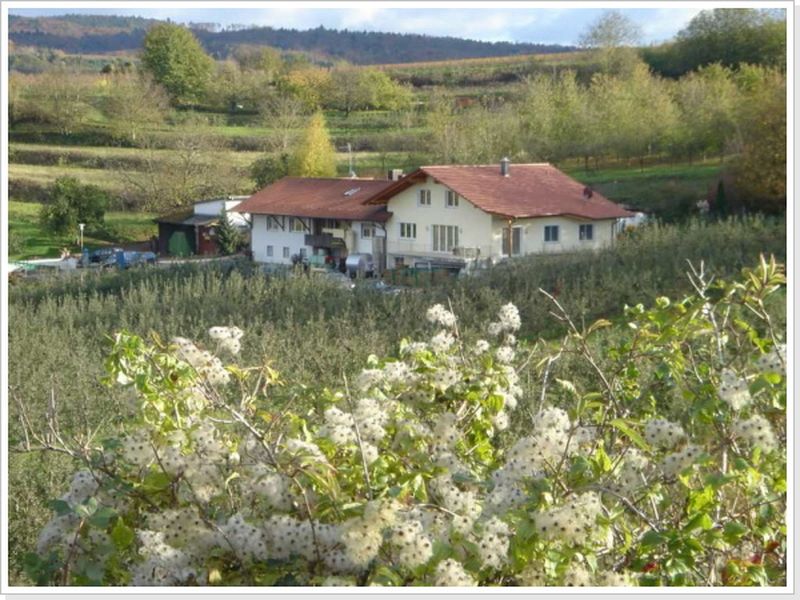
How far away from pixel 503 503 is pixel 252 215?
2698 centimetres

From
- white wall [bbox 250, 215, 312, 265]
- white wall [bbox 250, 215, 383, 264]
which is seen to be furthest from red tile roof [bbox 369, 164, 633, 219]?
white wall [bbox 250, 215, 312, 265]

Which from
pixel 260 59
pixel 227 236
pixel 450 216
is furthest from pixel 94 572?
pixel 260 59

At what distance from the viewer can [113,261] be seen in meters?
24.3

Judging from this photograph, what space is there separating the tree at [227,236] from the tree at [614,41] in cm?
2005

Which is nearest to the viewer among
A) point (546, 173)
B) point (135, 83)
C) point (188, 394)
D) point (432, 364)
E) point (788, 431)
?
point (788, 431)

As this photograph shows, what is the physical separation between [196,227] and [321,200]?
3.85 metres

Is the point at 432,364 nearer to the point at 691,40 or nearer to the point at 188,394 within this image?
the point at 188,394

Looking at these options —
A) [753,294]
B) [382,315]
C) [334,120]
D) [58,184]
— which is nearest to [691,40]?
[334,120]

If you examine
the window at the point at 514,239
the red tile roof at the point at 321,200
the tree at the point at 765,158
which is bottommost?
the window at the point at 514,239

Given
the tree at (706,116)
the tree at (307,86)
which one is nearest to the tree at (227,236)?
the tree at (307,86)

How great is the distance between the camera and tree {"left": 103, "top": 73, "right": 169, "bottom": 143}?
1384 inches

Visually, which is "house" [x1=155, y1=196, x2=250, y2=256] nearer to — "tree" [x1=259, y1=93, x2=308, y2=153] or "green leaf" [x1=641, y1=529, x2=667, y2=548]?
"tree" [x1=259, y1=93, x2=308, y2=153]

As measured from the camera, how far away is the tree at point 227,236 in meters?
30.0

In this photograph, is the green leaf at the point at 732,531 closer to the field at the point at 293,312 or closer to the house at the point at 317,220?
the field at the point at 293,312
